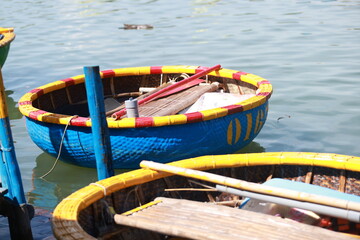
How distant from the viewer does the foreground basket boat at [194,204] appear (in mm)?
3502

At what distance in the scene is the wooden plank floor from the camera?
11.3 ft

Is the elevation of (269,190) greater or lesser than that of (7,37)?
greater

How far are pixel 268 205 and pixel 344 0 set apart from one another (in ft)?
52.8

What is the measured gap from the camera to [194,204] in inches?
154

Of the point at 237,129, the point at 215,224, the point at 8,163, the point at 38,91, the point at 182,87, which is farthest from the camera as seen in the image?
the point at 182,87

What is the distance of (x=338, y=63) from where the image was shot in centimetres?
1128

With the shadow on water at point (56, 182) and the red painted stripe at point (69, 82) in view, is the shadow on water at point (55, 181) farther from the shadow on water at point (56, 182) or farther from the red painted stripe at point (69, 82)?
the red painted stripe at point (69, 82)

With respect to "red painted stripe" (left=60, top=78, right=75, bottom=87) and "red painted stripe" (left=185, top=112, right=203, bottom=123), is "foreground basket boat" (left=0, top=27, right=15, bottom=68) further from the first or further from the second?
"red painted stripe" (left=185, top=112, right=203, bottom=123)

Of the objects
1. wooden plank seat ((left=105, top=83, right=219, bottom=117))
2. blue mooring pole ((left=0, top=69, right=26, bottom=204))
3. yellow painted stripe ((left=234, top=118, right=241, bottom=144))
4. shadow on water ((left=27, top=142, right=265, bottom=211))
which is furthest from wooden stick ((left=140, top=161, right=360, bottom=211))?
wooden plank seat ((left=105, top=83, right=219, bottom=117))

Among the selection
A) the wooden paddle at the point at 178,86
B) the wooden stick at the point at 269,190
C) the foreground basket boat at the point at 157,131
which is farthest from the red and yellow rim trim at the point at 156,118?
the wooden stick at the point at 269,190

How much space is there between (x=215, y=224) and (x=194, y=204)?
36 cm

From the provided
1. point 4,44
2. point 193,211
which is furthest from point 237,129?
point 4,44

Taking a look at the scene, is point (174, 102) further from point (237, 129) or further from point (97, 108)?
point (97, 108)

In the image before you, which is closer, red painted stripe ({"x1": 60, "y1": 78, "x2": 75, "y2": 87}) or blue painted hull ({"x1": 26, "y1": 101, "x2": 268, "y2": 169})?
blue painted hull ({"x1": 26, "y1": 101, "x2": 268, "y2": 169})
